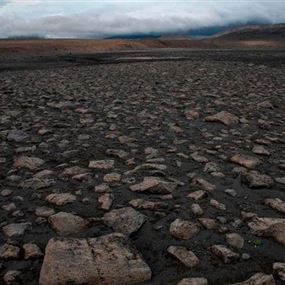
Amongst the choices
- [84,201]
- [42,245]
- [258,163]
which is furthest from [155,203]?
[258,163]

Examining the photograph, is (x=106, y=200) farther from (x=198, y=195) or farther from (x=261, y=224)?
(x=261, y=224)

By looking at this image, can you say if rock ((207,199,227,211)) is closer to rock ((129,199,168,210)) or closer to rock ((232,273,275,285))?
rock ((129,199,168,210))

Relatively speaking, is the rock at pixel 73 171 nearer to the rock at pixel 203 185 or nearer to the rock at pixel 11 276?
the rock at pixel 203 185

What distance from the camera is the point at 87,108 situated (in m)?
13.4

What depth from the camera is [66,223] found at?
565 cm

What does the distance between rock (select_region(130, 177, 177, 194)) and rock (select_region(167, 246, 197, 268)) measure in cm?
165

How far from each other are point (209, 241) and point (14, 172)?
377cm

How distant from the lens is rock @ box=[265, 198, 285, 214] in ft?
20.3

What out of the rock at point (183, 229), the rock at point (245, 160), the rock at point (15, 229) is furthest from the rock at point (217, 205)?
the rock at point (15, 229)

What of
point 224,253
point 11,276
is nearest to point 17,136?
point 11,276

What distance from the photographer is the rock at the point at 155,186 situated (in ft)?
22.0

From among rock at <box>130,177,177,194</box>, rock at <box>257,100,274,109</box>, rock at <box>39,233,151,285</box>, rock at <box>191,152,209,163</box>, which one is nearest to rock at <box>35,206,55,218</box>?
rock at <box>39,233,151,285</box>

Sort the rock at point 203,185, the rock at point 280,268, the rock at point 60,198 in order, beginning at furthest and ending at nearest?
1. the rock at point 203,185
2. the rock at point 60,198
3. the rock at point 280,268

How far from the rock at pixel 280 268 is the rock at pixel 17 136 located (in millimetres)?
6381
